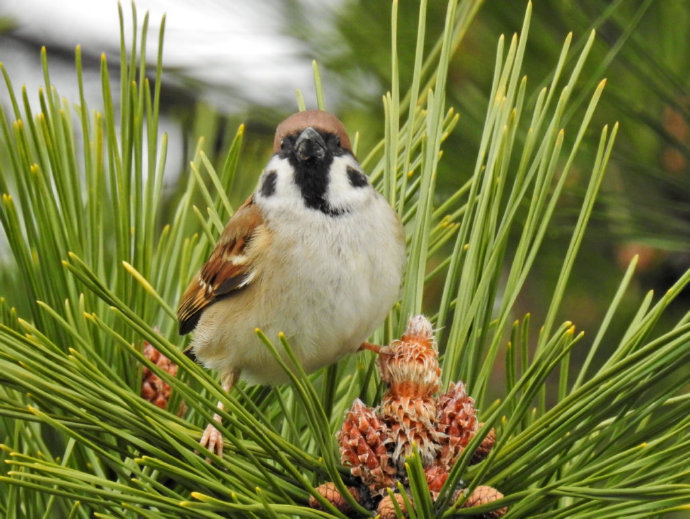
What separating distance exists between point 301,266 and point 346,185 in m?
0.24

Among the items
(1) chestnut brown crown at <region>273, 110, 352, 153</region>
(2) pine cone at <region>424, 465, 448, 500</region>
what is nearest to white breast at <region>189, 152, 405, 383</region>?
(1) chestnut brown crown at <region>273, 110, 352, 153</region>

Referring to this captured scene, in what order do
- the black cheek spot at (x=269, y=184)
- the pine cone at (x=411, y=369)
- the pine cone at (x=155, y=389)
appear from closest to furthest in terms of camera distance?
the pine cone at (x=411, y=369) < the pine cone at (x=155, y=389) < the black cheek spot at (x=269, y=184)

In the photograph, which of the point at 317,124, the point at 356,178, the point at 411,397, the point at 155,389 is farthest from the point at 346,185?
the point at 411,397

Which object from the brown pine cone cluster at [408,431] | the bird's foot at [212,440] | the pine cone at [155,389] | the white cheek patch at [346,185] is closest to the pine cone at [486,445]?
the brown pine cone cluster at [408,431]

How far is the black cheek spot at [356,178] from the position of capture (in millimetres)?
1899

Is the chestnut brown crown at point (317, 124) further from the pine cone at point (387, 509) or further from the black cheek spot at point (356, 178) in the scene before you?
the pine cone at point (387, 509)

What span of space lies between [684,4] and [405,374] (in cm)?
122

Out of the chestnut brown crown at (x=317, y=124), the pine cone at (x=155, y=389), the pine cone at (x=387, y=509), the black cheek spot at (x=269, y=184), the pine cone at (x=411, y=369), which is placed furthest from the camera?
the black cheek spot at (x=269, y=184)

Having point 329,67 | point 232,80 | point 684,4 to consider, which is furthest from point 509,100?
point 232,80

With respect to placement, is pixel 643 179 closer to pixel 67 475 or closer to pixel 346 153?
pixel 346 153

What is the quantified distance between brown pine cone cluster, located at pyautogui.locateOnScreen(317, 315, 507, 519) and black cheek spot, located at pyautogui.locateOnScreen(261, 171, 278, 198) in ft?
2.40

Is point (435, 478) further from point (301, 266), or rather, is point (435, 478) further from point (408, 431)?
point (301, 266)

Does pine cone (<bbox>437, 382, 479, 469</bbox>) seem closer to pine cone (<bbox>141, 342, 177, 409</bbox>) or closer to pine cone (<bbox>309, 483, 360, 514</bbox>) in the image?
pine cone (<bbox>309, 483, 360, 514</bbox>)

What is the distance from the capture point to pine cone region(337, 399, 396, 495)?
4.07ft
